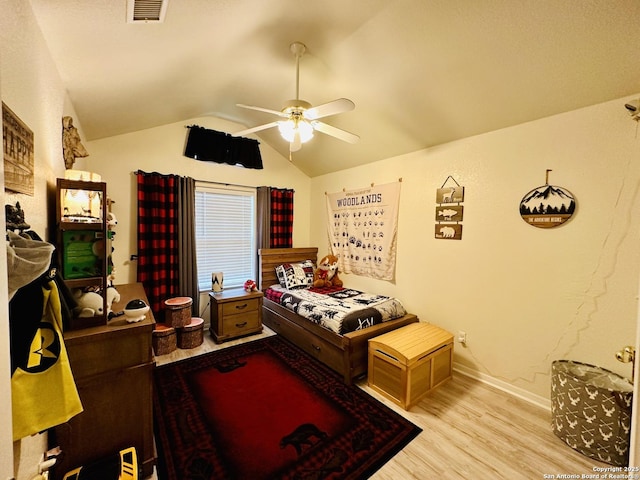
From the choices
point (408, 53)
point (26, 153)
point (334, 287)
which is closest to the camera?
point (26, 153)

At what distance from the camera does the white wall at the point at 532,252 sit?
1.85 metres

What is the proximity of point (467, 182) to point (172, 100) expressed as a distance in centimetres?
297

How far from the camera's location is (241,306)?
3.35m

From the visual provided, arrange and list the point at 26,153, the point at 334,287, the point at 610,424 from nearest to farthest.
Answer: the point at 26,153 < the point at 610,424 < the point at 334,287

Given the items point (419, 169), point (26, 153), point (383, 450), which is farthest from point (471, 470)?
point (26, 153)

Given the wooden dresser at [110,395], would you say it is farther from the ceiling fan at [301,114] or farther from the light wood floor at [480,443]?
the ceiling fan at [301,114]

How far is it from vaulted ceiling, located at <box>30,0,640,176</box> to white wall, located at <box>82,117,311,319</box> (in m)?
0.25

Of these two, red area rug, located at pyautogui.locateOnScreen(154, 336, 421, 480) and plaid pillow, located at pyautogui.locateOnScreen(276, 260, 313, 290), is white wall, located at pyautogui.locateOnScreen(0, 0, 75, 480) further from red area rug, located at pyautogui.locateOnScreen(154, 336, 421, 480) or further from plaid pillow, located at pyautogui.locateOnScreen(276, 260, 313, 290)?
plaid pillow, located at pyautogui.locateOnScreen(276, 260, 313, 290)

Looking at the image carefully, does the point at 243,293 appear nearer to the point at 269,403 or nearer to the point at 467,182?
the point at 269,403

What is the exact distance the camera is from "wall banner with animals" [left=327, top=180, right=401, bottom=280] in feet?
10.8

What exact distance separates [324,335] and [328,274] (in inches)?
51.1

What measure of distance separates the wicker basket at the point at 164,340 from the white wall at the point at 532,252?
2733 mm

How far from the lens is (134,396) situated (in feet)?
4.87

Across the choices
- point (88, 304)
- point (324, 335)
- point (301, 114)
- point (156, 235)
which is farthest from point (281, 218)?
point (88, 304)
